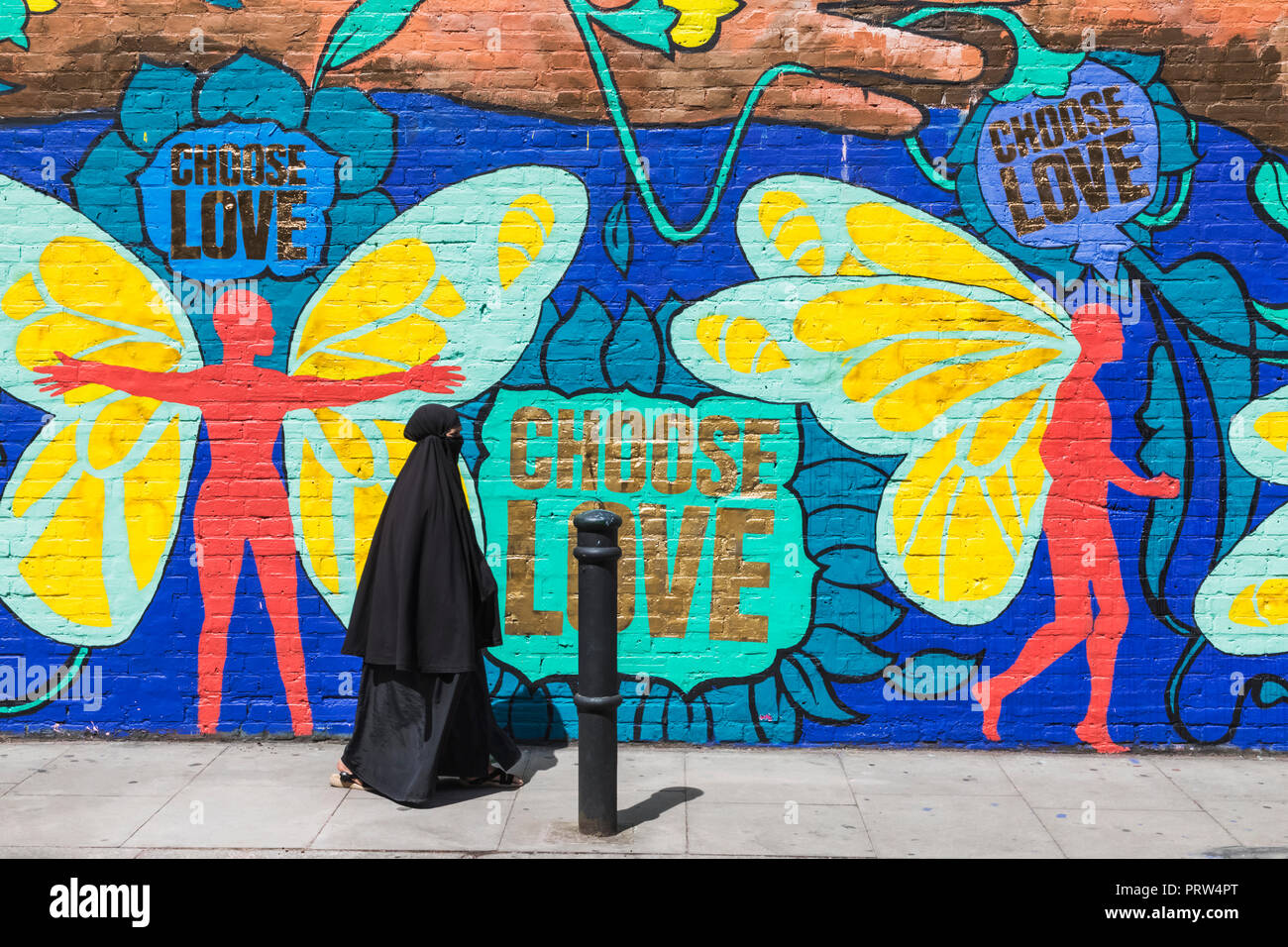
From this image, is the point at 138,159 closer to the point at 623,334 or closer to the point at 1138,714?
the point at 623,334

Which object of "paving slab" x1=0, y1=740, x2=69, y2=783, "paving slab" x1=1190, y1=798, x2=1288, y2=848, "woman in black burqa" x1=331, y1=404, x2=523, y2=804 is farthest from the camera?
"paving slab" x1=0, y1=740, x2=69, y2=783

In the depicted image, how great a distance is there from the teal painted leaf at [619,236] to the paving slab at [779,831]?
2.81 meters

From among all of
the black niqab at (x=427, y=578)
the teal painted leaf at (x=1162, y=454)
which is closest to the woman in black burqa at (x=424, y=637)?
the black niqab at (x=427, y=578)

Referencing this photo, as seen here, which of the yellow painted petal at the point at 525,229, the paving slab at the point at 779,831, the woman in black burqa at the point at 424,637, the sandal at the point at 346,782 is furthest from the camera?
the yellow painted petal at the point at 525,229

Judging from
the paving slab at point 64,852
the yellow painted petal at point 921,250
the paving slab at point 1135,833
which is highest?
the yellow painted petal at point 921,250

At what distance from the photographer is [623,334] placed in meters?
6.43

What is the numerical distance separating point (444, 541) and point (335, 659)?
1.31 m

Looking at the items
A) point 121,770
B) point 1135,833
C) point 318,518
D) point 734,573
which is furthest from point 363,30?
point 1135,833

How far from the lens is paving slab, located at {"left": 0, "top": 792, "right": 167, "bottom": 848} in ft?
16.3

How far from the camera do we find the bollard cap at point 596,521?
502cm

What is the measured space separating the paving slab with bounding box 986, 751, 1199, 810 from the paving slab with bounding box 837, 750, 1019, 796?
10 cm

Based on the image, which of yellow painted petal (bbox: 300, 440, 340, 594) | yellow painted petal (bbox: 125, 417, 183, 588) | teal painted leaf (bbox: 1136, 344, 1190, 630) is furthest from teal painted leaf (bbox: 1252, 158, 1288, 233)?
yellow painted petal (bbox: 125, 417, 183, 588)

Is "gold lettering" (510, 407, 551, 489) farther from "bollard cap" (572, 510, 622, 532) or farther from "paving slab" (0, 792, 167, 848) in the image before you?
"paving slab" (0, 792, 167, 848)

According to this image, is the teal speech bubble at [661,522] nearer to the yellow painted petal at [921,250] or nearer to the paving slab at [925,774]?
the paving slab at [925,774]
